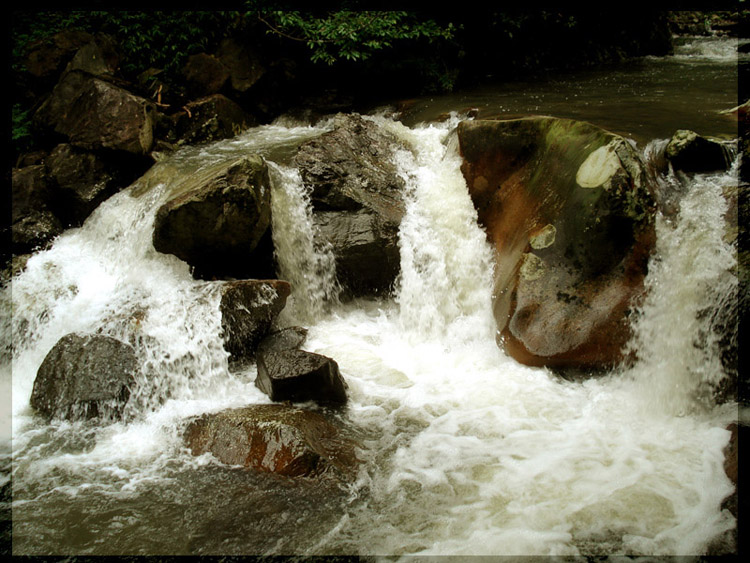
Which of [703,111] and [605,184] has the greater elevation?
[703,111]

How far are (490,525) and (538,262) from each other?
8.43 feet

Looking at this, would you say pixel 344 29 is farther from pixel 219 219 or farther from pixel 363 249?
pixel 219 219

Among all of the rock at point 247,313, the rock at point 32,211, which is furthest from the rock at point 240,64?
the rock at point 247,313

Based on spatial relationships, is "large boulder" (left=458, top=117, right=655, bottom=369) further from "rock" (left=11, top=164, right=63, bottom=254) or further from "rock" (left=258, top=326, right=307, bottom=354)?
"rock" (left=11, top=164, right=63, bottom=254)

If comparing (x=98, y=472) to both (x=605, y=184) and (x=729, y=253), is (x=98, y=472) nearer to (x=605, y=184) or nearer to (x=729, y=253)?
(x=605, y=184)

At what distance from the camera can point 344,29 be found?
335 inches

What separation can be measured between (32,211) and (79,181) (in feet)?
2.41

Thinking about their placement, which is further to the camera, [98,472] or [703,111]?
[703,111]

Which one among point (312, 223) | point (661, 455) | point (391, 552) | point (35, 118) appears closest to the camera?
point (391, 552)

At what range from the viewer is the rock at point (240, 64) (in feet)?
28.9

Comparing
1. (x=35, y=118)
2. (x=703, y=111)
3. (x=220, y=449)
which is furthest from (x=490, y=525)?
(x=35, y=118)

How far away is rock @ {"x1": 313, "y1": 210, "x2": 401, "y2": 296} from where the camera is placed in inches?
226

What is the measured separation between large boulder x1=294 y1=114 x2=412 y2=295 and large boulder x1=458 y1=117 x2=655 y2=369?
143 centimetres

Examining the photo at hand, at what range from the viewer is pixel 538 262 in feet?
15.2
